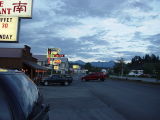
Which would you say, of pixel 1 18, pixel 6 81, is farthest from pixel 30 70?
pixel 6 81

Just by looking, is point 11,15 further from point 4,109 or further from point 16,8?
point 4,109

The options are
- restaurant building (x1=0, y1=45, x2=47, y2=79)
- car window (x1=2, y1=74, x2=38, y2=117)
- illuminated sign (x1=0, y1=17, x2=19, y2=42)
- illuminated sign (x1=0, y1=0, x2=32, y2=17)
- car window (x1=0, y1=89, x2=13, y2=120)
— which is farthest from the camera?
restaurant building (x1=0, y1=45, x2=47, y2=79)

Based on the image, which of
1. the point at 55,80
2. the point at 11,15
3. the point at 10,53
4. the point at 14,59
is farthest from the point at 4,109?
the point at 10,53

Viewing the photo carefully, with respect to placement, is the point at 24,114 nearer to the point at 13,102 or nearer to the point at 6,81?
the point at 13,102

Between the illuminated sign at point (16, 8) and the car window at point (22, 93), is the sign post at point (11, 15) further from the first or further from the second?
the car window at point (22, 93)

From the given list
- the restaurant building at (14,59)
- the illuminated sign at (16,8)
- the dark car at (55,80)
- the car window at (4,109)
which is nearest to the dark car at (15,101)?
the car window at (4,109)

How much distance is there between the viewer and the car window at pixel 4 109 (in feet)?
8.86

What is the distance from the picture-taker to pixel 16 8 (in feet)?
53.5

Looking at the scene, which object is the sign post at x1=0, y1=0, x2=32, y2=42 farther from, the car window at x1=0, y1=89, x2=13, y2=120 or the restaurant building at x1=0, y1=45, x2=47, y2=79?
the restaurant building at x1=0, y1=45, x2=47, y2=79

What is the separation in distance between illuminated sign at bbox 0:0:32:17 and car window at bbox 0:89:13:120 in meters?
13.7

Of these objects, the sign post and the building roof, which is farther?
the building roof

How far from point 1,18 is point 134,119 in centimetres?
1050

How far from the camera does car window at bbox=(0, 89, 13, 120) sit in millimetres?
2701

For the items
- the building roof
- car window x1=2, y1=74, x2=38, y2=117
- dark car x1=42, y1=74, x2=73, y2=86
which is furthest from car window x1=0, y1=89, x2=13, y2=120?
the building roof
